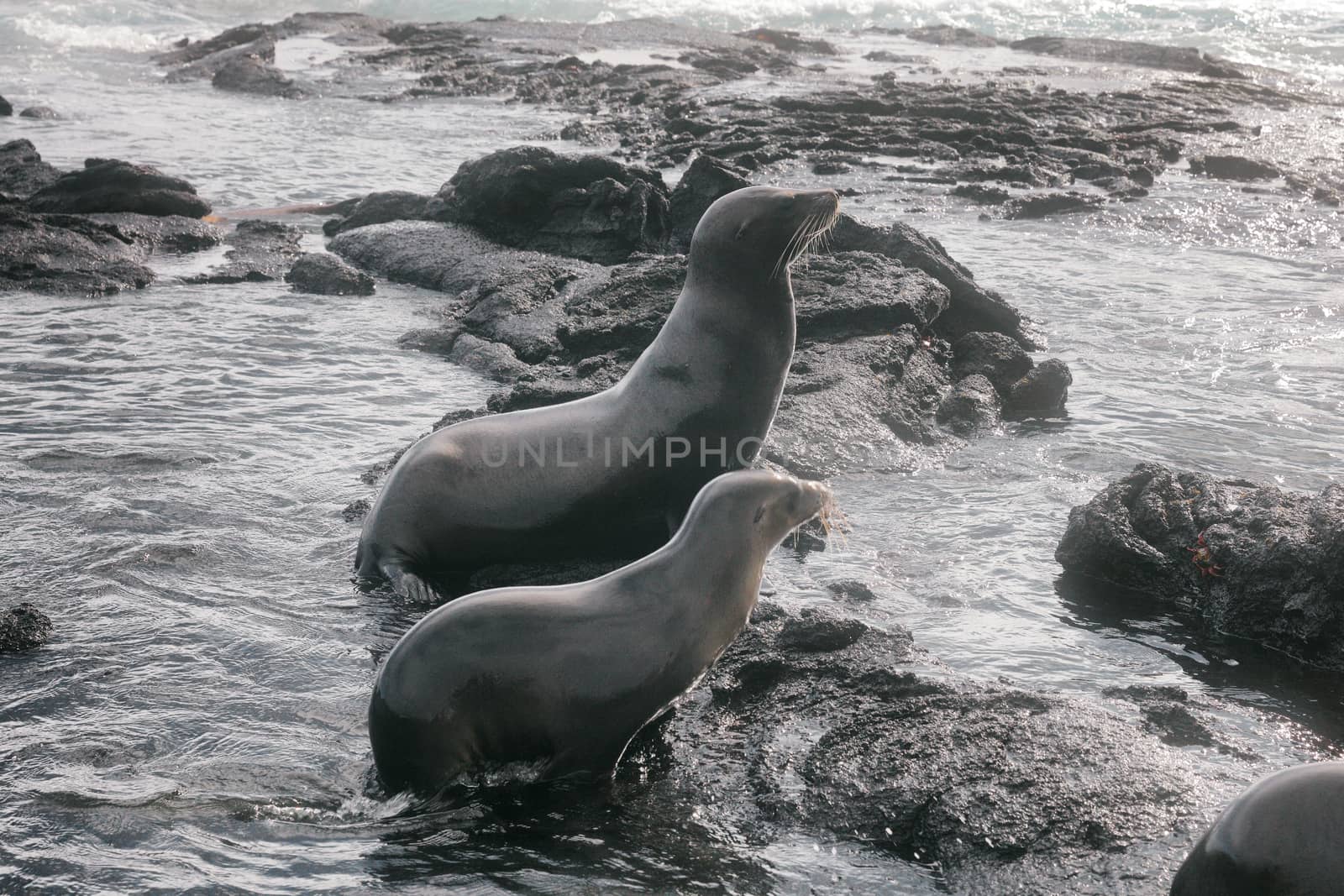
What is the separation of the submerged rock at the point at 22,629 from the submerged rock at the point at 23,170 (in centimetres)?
1118

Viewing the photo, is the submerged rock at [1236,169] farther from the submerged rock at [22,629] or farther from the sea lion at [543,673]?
the submerged rock at [22,629]

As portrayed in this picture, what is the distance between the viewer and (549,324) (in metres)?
10.0

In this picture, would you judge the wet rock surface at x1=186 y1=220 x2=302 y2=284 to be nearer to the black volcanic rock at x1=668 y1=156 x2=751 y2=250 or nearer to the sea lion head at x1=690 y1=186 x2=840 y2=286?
the black volcanic rock at x1=668 y1=156 x2=751 y2=250

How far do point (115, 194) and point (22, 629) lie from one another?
10.4m

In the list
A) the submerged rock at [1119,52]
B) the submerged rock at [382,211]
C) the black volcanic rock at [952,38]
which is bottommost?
the submerged rock at [382,211]

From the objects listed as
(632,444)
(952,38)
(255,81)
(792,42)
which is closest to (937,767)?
(632,444)

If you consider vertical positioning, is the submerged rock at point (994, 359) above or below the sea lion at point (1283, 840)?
above

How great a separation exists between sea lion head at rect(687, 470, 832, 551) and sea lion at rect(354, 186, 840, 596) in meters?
1.12

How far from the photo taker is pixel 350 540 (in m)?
6.42

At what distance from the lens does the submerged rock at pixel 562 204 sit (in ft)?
41.2

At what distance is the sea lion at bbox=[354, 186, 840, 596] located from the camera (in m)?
5.94

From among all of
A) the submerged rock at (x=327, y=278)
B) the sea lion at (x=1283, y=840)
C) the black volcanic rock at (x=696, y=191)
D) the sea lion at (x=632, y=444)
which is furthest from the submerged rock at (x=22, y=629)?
the black volcanic rock at (x=696, y=191)

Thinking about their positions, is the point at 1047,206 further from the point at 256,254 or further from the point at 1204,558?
the point at 1204,558

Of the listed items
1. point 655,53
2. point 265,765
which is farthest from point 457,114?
point 265,765
